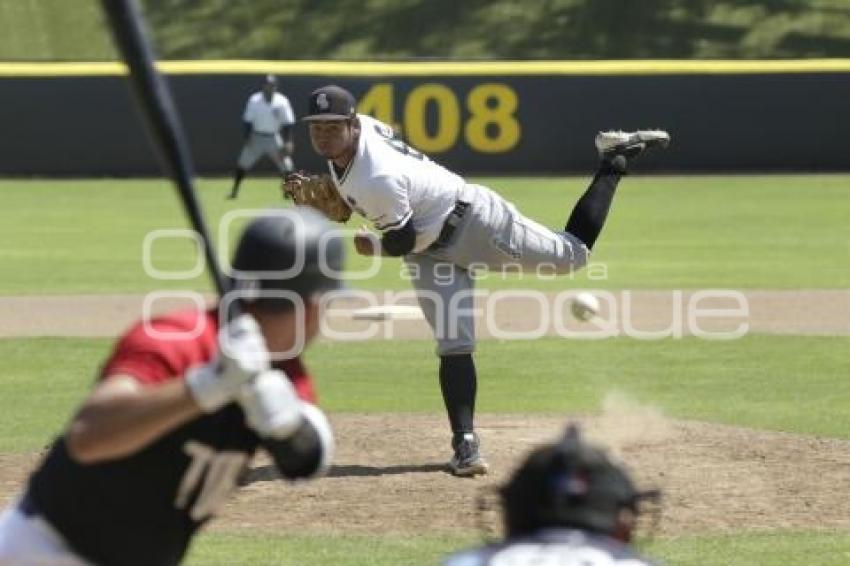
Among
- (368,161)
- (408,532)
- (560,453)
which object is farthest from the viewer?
(368,161)

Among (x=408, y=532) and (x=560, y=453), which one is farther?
(x=408, y=532)

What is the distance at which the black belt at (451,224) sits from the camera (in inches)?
380

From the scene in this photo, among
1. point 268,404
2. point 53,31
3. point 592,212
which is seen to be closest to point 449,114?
point 53,31

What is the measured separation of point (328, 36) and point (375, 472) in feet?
103

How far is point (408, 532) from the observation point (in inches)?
326

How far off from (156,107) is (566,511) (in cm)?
141

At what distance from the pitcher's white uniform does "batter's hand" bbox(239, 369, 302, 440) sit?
5.64 m

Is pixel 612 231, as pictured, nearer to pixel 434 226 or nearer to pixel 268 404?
pixel 434 226

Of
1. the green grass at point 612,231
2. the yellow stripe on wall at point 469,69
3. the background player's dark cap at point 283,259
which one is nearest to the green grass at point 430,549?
the background player's dark cap at point 283,259

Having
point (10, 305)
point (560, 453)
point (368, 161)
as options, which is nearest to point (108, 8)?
point (560, 453)

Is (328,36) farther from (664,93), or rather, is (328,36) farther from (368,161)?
(368,161)

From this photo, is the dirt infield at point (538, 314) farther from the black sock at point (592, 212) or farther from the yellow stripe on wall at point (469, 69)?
the yellow stripe on wall at point (469, 69)

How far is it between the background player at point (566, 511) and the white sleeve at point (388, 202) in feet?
20.4

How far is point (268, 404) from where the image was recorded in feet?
12.3
